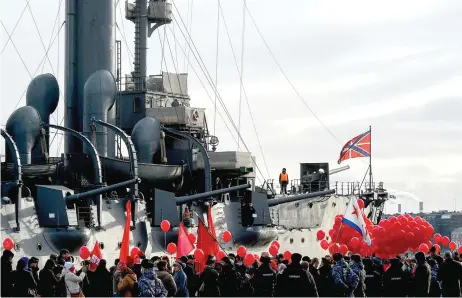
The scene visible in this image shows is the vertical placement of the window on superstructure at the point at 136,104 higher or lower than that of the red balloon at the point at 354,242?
higher

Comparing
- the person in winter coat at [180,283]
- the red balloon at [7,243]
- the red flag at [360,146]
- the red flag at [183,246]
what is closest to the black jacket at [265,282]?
the person in winter coat at [180,283]

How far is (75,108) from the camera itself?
3747 cm

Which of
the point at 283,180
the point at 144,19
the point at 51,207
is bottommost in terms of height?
the point at 51,207

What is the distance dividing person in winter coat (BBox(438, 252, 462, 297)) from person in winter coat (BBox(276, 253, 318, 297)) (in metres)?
3.60

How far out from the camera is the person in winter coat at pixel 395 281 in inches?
827

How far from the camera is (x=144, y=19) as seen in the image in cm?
4209

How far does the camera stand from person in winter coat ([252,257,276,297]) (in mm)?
19578

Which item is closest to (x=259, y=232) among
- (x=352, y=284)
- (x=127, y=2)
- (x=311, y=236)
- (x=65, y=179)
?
(x=311, y=236)

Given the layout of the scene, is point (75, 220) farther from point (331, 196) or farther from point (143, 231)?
point (331, 196)

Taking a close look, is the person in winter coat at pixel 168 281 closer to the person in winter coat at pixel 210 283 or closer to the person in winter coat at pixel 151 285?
the person in winter coat at pixel 151 285

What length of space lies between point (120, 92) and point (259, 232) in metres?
7.48

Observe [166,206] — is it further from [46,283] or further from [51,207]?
[46,283]

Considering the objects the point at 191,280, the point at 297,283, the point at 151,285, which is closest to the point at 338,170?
the point at 191,280

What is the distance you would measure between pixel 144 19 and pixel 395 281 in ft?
75.7
